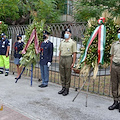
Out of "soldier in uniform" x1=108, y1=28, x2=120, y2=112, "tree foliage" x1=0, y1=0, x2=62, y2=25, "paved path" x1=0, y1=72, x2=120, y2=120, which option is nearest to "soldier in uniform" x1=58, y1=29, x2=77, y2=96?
"paved path" x1=0, y1=72, x2=120, y2=120

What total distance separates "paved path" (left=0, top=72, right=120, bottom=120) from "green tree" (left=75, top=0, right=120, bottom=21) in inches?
167

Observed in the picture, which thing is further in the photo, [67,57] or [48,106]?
[67,57]

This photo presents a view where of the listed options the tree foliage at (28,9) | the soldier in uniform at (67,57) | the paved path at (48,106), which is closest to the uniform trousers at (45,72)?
the paved path at (48,106)

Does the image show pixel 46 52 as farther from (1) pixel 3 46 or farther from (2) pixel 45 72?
(1) pixel 3 46

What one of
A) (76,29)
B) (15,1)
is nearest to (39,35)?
(76,29)

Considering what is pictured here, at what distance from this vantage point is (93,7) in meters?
8.39

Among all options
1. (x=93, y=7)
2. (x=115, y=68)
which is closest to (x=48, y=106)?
(x=115, y=68)

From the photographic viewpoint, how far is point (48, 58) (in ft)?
19.5

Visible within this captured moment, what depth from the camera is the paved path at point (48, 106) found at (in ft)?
12.2

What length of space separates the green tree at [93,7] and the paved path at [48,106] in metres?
4.25

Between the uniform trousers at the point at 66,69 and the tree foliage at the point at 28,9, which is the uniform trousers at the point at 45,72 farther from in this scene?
the tree foliage at the point at 28,9

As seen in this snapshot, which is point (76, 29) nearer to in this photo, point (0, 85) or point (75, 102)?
point (75, 102)

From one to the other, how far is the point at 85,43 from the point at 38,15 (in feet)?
30.4

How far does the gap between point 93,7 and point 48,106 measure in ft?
19.4
